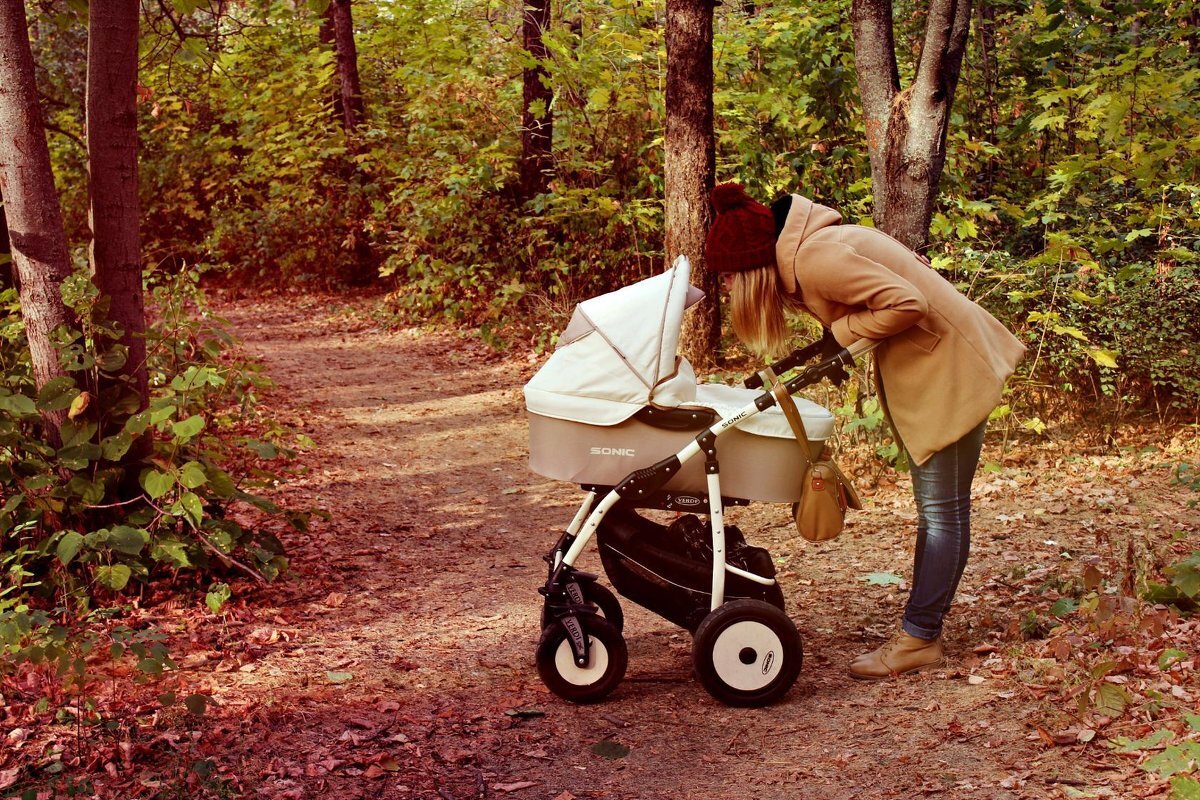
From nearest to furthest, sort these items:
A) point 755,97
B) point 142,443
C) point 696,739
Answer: point 696,739
point 142,443
point 755,97

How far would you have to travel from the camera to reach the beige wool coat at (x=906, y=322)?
3768 millimetres

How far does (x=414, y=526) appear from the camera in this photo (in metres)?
6.91

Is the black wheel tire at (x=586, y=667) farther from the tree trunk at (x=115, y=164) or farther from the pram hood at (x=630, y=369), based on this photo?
the tree trunk at (x=115, y=164)

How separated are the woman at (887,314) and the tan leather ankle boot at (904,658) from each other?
1.68ft

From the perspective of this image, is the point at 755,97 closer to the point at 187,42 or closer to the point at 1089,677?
the point at 187,42

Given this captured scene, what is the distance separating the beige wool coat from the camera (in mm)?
3768

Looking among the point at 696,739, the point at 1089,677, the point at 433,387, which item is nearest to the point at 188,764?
the point at 696,739

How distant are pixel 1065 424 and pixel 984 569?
7.76 ft

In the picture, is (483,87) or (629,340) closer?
(629,340)

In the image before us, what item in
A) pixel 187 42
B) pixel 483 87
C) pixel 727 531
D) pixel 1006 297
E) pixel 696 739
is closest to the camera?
pixel 696 739

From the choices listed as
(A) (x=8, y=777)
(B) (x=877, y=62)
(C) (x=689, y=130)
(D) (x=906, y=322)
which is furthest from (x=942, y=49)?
(A) (x=8, y=777)

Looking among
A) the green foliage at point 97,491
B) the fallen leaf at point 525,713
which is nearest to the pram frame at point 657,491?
the fallen leaf at point 525,713

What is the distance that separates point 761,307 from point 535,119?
9.49 meters

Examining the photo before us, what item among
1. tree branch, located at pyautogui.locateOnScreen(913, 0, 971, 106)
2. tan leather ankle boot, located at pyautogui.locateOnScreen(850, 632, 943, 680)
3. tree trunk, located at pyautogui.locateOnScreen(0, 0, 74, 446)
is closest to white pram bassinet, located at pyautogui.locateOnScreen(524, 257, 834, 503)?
Answer: tan leather ankle boot, located at pyautogui.locateOnScreen(850, 632, 943, 680)
